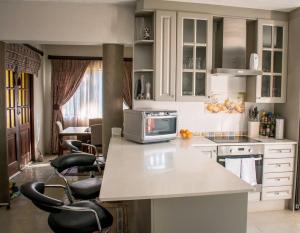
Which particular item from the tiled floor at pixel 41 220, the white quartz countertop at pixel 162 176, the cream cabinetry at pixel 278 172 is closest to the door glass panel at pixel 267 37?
the cream cabinetry at pixel 278 172

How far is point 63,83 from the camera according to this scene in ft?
20.9

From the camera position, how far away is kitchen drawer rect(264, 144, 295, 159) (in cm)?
335

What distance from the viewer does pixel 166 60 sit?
330 cm

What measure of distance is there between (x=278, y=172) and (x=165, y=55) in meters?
2.04

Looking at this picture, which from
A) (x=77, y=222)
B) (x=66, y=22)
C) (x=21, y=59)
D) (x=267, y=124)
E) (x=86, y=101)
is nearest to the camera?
(x=77, y=222)

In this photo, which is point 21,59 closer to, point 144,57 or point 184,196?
point 144,57

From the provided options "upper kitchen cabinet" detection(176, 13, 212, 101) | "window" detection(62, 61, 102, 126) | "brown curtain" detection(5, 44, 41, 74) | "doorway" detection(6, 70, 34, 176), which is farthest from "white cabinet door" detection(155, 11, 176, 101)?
"window" detection(62, 61, 102, 126)

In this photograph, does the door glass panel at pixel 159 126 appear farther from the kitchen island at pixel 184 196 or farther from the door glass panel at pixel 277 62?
the door glass panel at pixel 277 62

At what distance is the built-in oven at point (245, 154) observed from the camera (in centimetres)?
322

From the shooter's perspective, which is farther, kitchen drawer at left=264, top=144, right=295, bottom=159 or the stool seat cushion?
kitchen drawer at left=264, top=144, right=295, bottom=159

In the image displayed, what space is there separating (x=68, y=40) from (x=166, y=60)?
1253 millimetres

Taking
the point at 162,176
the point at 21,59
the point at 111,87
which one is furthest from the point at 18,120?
the point at 162,176

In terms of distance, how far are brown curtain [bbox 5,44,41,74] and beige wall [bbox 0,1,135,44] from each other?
0.72m

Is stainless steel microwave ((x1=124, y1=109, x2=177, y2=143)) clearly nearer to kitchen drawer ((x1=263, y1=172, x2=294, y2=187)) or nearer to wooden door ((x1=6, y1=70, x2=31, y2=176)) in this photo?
kitchen drawer ((x1=263, y1=172, x2=294, y2=187))
